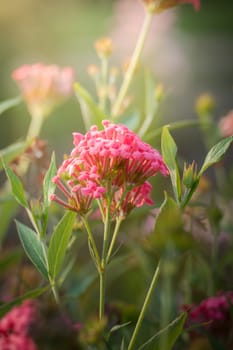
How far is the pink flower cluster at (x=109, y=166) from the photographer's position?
2.96ft

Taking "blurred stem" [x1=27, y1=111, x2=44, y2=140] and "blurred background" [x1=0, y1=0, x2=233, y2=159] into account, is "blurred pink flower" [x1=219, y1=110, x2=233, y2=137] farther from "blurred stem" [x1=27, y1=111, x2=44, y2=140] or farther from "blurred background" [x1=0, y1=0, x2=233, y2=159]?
"blurred background" [x1=0, y1=0, x2=233, y2=159]

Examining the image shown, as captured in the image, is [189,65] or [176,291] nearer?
[176,291]

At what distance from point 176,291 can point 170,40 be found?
8.34 feet

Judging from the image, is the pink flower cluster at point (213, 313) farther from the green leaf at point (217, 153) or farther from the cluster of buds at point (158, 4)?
the cluster of buds at point (158, 4)

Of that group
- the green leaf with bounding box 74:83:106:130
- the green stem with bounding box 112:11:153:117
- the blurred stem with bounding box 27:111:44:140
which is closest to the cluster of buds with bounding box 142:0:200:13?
the green stem with bounding box 112:11:153:117

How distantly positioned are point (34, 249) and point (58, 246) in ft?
0.15

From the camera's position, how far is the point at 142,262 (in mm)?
1410

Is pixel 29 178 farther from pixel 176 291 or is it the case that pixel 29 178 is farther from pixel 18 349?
pixel 176 291

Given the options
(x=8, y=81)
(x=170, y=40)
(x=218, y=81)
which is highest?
(x=8, y=81)

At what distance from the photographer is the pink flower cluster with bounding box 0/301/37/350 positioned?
1069mm

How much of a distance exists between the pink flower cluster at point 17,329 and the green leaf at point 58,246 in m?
0.17

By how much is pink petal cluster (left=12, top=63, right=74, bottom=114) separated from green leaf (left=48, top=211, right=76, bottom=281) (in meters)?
0.58

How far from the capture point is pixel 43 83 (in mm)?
1494

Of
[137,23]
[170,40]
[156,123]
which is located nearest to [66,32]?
[170,40]
